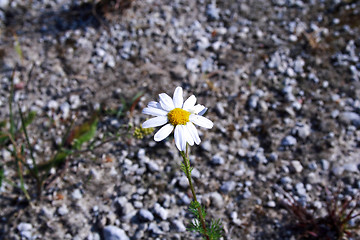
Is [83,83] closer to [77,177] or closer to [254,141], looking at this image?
[77,177]

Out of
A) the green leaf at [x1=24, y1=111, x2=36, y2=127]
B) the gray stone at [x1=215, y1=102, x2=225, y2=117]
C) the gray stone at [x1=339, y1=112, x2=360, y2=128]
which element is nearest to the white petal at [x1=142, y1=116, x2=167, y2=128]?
the gray stone at [x1=215, y1=102, x2=225, y2=117]

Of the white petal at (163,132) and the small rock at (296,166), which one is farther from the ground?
the small rock at (296,166)

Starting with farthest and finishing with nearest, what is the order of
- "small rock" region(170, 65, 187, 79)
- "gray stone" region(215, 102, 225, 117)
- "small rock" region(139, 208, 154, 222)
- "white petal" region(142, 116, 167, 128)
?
"small rock" region(170, 65, 187, 79) < "gray stone" region(215, 102, 225, 117) < "small rock" region(139, 208, 154, 222) < "white petal" region(142, 116, 167, 128)

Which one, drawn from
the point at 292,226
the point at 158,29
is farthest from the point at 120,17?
the point at 292,226

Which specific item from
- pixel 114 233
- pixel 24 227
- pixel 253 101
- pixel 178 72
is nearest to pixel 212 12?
pixel 178 72

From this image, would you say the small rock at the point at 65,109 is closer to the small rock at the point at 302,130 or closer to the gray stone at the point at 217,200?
the gray stone at the point at 217,200

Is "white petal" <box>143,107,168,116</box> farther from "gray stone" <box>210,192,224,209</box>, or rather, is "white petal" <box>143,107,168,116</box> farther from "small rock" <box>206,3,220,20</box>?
"small rock" <box>206,3,220,20</box>

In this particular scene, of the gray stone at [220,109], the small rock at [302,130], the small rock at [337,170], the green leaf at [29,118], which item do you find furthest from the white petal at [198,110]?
the green leaf at [29,118]
